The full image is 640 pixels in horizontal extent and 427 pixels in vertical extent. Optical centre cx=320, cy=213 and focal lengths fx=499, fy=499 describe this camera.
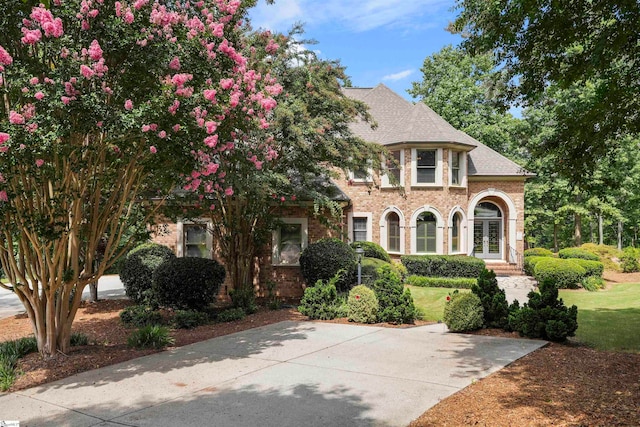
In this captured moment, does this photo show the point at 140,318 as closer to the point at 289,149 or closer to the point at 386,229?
the point at 289,149

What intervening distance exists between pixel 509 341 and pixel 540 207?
2543cm

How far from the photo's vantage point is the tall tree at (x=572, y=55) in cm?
630

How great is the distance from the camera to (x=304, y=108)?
12.1 m

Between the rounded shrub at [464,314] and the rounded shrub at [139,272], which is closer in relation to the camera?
the rounded shrub at [464,314]

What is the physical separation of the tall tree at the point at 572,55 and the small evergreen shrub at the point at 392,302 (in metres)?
4.39

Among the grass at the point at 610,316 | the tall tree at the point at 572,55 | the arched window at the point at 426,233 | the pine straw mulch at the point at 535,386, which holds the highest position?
the tall tree at the point at 572,55

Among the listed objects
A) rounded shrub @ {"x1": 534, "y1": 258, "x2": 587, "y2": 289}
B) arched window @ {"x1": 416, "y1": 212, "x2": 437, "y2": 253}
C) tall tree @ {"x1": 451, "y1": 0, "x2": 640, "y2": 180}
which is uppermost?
tall tree @ {"x1": 451, "y1": 0, "x2": 640, "y2": 180}

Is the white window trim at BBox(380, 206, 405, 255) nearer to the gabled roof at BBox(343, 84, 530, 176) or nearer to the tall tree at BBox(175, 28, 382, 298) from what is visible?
the gabled roof at BBox(343, 84, 530, 176)

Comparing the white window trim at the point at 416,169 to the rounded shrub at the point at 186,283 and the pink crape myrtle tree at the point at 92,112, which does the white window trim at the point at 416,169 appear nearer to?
the rounded shrub at the point at 186,283

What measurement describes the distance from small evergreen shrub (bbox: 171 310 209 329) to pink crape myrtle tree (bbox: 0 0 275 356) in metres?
3.27

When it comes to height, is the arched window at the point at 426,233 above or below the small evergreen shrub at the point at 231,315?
above

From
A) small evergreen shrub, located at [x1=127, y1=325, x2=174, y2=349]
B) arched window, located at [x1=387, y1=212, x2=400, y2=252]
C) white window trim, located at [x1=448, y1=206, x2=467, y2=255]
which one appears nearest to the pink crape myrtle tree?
small evergreen shrub, located at [x1=127, y1=325, x2=174, y2=349]

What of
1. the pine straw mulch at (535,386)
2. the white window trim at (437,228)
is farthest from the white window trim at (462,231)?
the pine straw mulch at (535,386)

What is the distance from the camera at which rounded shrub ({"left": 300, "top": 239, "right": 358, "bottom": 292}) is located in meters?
14.0
